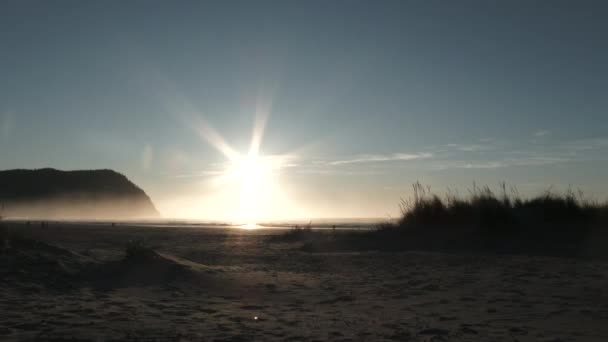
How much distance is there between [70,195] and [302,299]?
9626cm

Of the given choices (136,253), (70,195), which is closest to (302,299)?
(136,253)

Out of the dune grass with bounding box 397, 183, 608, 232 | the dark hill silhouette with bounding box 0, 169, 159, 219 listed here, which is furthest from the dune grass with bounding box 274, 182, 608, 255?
the dark hill silhouette with bounding box 0, 169, 159, 219

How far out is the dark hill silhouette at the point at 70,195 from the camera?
280 feet

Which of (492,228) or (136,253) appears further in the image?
(492,228)

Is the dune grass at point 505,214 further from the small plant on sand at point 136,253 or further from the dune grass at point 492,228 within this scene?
the small plant on sand at point 136,253

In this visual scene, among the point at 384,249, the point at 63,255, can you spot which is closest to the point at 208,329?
the point at 63,255

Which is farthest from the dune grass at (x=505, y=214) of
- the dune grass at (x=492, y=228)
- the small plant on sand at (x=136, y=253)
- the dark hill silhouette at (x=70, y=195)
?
the dark hill silhouette at (x=70, y=195)

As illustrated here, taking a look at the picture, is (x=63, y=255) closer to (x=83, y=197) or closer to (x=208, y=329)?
(x=208, y=329)

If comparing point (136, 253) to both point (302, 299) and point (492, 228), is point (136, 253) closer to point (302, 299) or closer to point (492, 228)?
point (302, 299)

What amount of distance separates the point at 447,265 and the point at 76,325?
7.18 meters

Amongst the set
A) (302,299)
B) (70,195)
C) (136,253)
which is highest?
(70,195)

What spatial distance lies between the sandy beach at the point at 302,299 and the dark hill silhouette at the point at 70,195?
83187mm

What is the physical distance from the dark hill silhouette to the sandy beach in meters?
83.2

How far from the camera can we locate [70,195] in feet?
304
